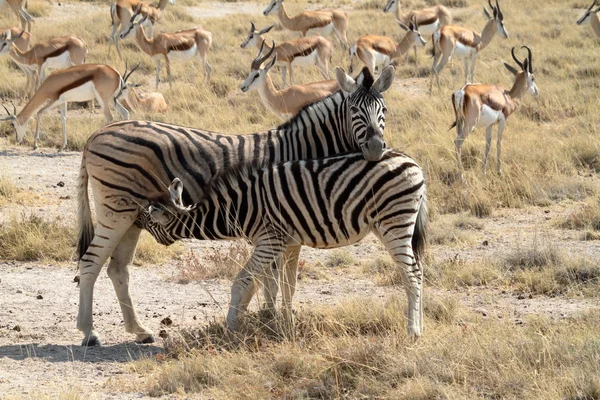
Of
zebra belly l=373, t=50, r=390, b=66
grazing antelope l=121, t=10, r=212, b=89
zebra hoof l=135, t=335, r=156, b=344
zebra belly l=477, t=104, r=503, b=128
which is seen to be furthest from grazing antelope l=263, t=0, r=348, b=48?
zebra hoof l=135, t=335, r=156, b=344

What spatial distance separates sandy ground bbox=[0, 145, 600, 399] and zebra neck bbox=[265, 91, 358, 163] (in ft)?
3.70

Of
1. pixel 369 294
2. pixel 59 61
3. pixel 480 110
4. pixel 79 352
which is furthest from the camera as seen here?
pixel 59 61

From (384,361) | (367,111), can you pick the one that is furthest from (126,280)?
(384,361)

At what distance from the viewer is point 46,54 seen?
655 inches

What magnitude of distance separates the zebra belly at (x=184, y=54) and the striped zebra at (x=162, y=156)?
40.0 ft

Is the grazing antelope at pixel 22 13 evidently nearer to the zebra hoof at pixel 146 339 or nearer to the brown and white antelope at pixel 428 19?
the brown and white antelope at pixel 428 19

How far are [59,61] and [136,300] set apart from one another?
10268 millimetres

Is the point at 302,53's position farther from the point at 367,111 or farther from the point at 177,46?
the point at 367,111

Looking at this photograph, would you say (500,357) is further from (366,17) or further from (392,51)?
(366,17)

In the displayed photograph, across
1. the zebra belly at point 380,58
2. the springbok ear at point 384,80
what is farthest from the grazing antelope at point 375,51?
the springbok ear at point 384,80

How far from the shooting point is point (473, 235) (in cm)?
915

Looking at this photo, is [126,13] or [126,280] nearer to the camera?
[126,280]

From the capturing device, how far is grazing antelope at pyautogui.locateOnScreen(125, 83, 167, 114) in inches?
572

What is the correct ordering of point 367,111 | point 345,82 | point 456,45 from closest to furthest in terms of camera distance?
point 367,111 → point 345,82 → point 456,45
